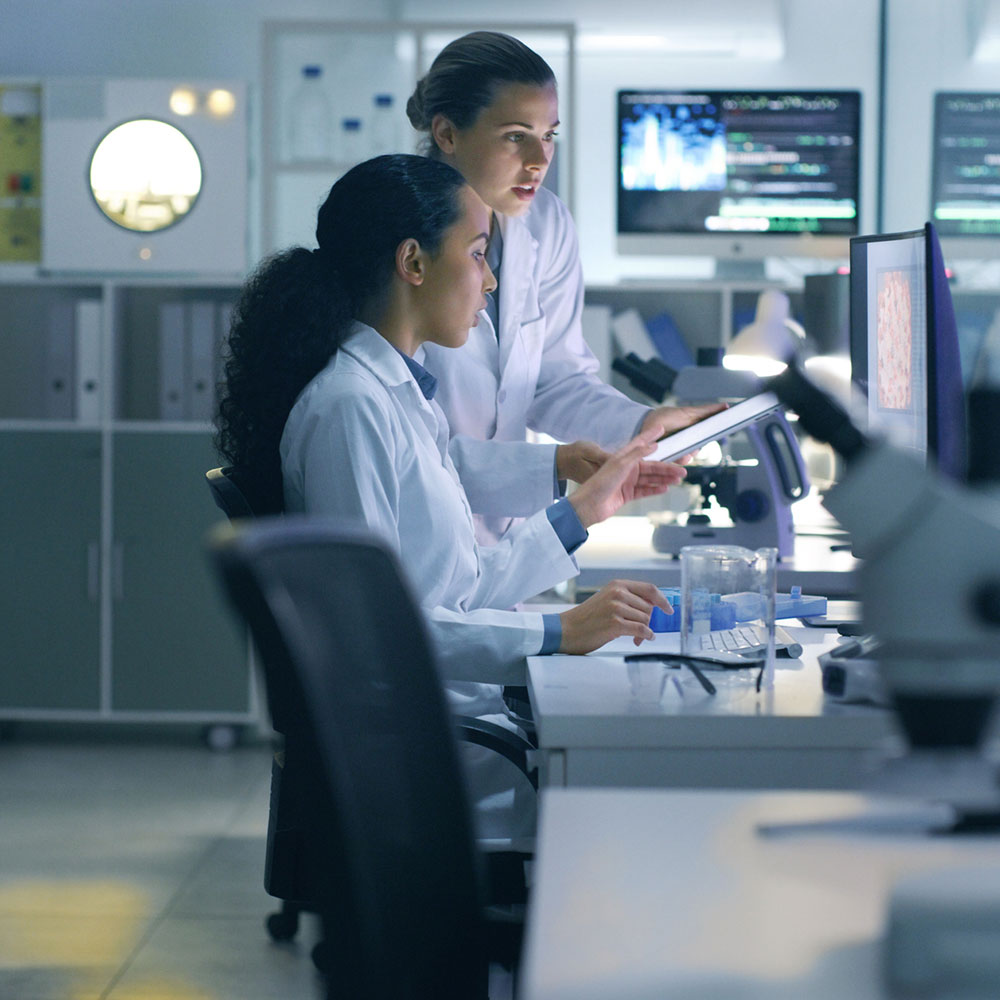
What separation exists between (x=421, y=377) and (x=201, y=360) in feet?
7.57

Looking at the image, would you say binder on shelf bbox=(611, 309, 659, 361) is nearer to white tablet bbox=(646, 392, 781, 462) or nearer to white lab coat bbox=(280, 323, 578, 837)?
white tablet bbox=(646, 392, 781, 462)

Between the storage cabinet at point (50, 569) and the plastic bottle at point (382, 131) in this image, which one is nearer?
the storage cabinet at point (50, 569)

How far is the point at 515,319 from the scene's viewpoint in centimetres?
235

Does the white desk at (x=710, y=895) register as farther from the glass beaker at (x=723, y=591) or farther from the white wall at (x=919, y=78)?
the white wall at (x=919, y=78)

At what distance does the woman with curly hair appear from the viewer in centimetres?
156

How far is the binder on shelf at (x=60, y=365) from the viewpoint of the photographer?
4012 millimetres

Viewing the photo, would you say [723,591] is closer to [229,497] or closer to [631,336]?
[229,497]

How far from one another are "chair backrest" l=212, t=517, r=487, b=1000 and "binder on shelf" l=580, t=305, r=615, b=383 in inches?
120

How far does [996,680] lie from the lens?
2.39 feet

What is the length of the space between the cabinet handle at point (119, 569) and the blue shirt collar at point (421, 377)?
2383 millimetres

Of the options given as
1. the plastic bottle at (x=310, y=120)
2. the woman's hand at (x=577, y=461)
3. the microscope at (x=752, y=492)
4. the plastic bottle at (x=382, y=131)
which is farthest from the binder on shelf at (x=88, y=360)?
the woman's hand at (x=577, y=461)

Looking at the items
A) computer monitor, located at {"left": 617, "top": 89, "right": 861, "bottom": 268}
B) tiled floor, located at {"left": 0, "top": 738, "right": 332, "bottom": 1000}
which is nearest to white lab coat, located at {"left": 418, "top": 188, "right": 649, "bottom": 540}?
tiled floor, located at {"left": 0, "top": 738, "right": 332, "bottom": 1000}

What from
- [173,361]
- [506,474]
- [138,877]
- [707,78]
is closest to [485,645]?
[506,474]

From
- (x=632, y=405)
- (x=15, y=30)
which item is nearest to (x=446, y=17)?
(x=15, y=30)
